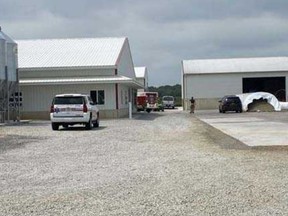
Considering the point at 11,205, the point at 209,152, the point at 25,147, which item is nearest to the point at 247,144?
the point at 209,152

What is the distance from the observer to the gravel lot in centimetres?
836

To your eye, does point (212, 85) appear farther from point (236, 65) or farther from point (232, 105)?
point (232, 105)

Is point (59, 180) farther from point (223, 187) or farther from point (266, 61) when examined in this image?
point (266, 61)

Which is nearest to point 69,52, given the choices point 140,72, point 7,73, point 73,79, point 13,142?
point 73,79

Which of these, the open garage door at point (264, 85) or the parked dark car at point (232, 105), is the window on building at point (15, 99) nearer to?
the parked dark car at point (232, 105)

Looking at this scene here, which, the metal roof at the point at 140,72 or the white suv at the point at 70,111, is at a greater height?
the metal roof at the point at 140,72

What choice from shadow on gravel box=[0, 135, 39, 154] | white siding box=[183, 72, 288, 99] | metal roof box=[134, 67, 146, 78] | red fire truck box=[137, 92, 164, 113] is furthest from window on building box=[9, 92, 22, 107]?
metal roof box=[134, 67, 146, 78]

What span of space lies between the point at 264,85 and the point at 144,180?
71020mm

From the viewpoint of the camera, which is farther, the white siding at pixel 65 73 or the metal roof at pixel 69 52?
the metal roof at pixel 69 52

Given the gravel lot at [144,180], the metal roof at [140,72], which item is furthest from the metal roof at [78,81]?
the metal roof at [140,72]

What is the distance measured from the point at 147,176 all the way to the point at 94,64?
3197 centimetres

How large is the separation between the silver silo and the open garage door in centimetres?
4437

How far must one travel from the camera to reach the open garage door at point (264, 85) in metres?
77.0

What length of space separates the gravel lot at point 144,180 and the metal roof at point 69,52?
83.5 ft
